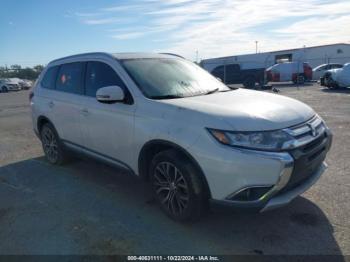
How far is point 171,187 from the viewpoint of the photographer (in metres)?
3.84

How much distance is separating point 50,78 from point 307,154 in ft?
14.9

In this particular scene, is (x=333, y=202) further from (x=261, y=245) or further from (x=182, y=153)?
(x=182, y=153)

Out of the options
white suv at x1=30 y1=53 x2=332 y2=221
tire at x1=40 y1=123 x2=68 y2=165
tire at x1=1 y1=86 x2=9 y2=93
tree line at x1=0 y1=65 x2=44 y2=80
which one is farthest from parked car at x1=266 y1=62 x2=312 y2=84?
tree line at x1=0 y1=65 x2=44 y2=80

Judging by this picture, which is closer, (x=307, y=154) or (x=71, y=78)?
(x=307, y=154)

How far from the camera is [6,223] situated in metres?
4.10

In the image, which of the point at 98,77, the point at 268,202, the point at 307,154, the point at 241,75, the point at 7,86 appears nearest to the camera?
the point at 268,202

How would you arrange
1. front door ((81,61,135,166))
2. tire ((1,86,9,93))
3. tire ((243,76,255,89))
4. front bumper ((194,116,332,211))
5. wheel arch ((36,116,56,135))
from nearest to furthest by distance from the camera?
front bumper ((194,116,332,211)), front door ((81,61,135,166)), wheel arch ((36,116,56,135)), tire ((243,76,255,89)), tire ((1,86,9,93))

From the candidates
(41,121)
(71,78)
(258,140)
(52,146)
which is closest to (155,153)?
(258,140)

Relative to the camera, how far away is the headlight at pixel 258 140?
3.22 m

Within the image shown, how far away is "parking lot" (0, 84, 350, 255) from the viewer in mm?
3445

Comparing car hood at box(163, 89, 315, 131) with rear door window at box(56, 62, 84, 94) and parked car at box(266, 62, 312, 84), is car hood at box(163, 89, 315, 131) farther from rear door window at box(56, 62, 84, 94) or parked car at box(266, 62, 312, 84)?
parked car at box(266, 62, 312, 84)

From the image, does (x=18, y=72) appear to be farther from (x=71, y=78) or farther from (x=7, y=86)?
(x=71, y=78)

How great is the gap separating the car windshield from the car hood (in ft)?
0.90

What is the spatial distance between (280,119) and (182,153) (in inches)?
40.6
